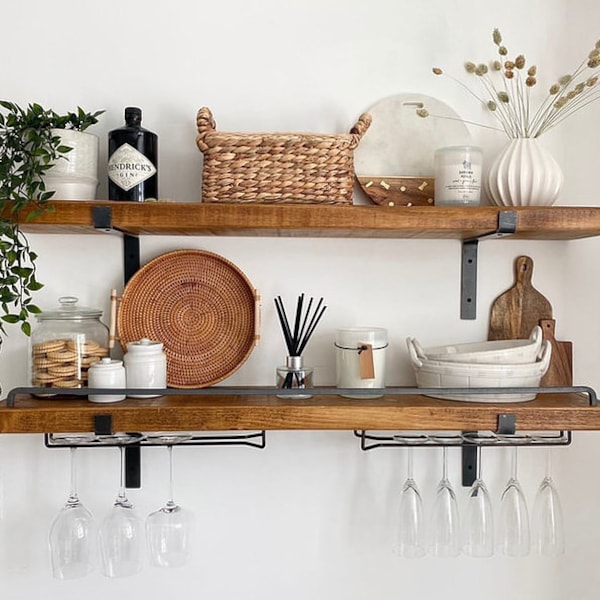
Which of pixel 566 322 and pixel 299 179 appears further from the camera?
pixel 566 322

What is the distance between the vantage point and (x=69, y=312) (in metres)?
1.33

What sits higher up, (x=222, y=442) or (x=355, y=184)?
(x=355, y=184)

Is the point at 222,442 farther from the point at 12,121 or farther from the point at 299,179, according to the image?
the point at 12,121

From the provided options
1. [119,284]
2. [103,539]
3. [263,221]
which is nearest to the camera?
[263,221]

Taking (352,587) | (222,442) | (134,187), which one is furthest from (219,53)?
(352,587)

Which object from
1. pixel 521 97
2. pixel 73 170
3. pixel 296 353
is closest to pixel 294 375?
pixel 296 353

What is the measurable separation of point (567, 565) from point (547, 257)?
0.67m

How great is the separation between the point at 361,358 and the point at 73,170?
2.12 ft

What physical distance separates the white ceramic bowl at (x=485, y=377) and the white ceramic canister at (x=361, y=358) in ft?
0.30

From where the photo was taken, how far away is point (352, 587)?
148 cm

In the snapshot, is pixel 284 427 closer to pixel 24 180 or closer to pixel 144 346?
pixel 144 346

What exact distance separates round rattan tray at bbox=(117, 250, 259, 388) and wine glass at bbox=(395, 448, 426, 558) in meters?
0.43

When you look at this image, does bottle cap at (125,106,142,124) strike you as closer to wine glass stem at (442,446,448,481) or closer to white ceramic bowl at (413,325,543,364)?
white ceramic bowl at (413,325,543,364)

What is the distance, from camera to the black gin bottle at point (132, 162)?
1.30m
